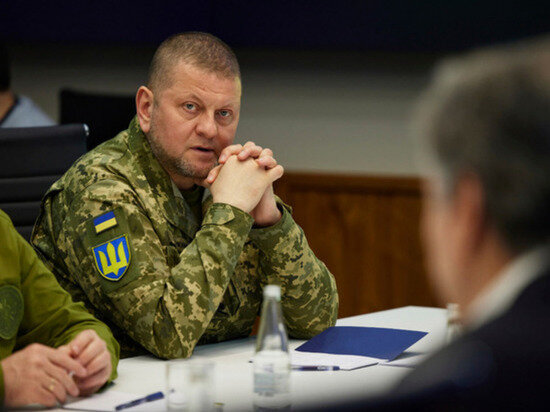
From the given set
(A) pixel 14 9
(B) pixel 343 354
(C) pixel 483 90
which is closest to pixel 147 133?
(B) pixel 343 354

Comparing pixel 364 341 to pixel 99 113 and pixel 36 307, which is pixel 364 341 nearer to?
pixel 36 307

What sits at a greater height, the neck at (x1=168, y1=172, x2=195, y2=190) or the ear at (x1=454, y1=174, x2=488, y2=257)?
the neck at (x1=168, y1=172, x2=195, y2=190)

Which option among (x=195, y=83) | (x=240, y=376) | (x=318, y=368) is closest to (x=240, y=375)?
(x=240, y=376)

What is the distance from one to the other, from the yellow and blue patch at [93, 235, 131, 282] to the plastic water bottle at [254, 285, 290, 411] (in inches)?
17.0

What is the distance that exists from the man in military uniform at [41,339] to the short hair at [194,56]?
1.93 ft

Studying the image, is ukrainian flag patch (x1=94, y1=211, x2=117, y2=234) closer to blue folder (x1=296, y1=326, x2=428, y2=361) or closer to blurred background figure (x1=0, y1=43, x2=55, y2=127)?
blue folder (x1=296, y1=326, x2=428, y2=361)

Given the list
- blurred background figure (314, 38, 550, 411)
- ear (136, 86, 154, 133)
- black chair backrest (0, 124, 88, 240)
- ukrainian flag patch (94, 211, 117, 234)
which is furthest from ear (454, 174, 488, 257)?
black chair backrest (0, 124, 88, 240)

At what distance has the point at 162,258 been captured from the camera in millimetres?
2066

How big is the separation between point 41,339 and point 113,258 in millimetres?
244

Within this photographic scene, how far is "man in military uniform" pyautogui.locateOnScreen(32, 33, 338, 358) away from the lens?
1995 millimetres

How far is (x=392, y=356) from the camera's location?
1.97 meters

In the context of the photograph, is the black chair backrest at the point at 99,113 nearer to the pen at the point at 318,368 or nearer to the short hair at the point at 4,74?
the short hair at the point at 4,74

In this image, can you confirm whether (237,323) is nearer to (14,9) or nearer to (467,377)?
(467,377)

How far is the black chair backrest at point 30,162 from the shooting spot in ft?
8.28
